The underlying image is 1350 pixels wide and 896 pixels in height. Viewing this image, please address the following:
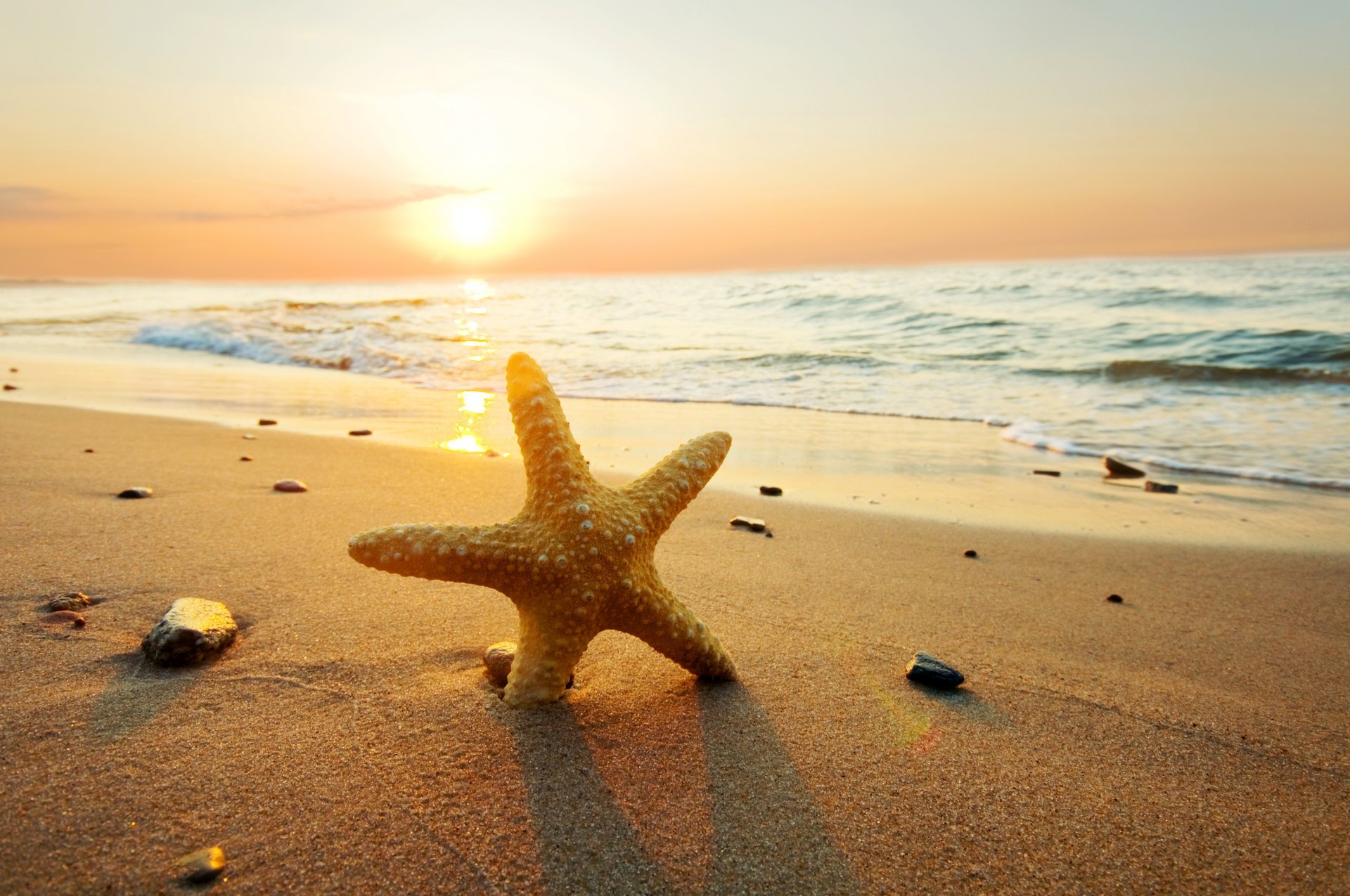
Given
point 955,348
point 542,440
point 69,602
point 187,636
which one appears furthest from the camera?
point 955,348

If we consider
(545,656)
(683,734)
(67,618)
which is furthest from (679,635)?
(67,618)

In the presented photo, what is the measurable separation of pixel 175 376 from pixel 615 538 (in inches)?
495

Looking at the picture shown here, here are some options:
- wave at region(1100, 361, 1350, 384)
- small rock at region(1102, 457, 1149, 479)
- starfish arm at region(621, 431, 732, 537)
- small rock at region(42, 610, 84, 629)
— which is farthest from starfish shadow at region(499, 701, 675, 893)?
wave at region(1100, 361, 1350, 384)

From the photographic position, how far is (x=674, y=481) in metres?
2.74

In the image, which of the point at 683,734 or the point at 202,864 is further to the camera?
the point at 683,734

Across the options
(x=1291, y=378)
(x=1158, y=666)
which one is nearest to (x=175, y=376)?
(x=1158, y=666)

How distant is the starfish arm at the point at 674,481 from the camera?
266 cm

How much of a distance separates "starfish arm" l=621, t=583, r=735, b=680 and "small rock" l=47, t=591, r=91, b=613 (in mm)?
2066

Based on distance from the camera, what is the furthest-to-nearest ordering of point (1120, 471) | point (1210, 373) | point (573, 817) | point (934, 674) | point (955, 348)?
1. point (955, 348)
2. point (1210, 373)
3. point (1120, 471)
4. point (934, 674)
5. point (573, 817)

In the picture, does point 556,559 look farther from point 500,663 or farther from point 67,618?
point 67,618

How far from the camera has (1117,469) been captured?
724 centimetres

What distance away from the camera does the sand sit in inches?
75.3

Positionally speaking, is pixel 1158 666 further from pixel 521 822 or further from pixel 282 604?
pixel 282 604

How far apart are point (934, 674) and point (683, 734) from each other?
3.16 feet
